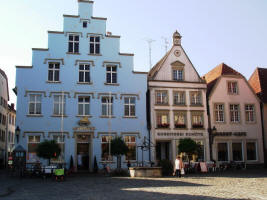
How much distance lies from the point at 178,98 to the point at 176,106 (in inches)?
36.6

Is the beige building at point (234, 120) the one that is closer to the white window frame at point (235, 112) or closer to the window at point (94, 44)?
the white window frame at point (235, 112)

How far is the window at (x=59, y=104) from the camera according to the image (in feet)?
98.5

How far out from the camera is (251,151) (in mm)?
35031

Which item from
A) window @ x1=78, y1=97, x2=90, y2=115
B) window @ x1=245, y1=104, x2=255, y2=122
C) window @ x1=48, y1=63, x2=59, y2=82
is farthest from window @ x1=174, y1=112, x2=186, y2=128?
window @ x1=48, y1=63, x2=59, y2=82

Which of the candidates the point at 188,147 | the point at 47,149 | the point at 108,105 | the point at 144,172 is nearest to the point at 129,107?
the point at 108,105

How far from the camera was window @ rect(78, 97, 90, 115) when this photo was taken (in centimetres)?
3061

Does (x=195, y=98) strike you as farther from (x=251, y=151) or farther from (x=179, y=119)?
(x=251, y=151)

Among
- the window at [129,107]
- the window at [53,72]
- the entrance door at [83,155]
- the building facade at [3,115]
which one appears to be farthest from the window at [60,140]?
the building facade at [3,115]

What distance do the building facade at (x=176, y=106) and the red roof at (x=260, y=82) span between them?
24.8 feet

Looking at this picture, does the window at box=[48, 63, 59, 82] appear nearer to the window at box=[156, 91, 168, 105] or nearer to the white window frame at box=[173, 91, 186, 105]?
the window at box=[156, 91, 168, 105]

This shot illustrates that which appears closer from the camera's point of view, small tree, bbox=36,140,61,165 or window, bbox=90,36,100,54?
small tree, bbox=36,140,61,165

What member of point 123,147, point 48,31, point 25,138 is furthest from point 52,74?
point 123,147

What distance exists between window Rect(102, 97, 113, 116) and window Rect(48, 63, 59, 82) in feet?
15.6

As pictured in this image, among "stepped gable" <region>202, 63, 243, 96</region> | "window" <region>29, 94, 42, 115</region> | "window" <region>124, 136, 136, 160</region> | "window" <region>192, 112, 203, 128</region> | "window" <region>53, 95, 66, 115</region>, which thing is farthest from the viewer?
"stepped gable" <region>202, 63, 243, 96</region>
